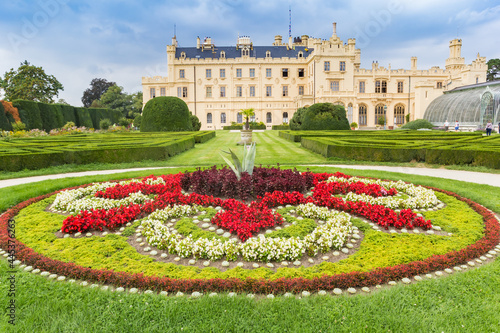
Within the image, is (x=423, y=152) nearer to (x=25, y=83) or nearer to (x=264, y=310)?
(x=264, y=310)

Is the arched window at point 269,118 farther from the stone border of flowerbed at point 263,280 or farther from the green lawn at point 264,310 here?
the green lawn at point 264,310

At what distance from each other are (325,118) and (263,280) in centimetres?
2287

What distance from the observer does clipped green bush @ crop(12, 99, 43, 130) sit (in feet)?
88.3

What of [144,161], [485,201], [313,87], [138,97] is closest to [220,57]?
[313,87]

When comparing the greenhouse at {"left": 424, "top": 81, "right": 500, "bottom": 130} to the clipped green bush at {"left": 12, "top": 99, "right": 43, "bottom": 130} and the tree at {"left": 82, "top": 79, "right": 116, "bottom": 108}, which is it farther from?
the tree at {"left": 82, "top": 79, "right": 116, "bottom": 108}

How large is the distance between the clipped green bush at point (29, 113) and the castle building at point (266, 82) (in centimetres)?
2299

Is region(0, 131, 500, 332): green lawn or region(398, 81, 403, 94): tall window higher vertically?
region(398, 81, 403, 94): tall window

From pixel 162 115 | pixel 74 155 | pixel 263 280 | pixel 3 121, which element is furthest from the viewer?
pixel 3 121

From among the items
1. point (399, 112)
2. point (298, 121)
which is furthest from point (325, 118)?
point (399, 112)

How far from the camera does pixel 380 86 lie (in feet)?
161

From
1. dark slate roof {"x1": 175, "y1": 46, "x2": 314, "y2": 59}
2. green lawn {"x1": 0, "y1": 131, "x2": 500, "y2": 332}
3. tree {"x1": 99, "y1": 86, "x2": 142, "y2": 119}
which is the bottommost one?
green lawn {"x1": 0, "y1": 131, "x2": 500, "y2": 332}

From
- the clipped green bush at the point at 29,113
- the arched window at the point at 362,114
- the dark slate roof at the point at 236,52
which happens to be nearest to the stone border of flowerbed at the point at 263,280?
the clipped green bush at the point at 29,113

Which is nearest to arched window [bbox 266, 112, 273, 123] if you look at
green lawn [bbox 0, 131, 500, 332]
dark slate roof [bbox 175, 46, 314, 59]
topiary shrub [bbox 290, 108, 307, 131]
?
dark slate roof [bbox 175, 46, 314, 59]

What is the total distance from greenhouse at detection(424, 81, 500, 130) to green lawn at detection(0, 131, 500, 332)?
1341 inches
